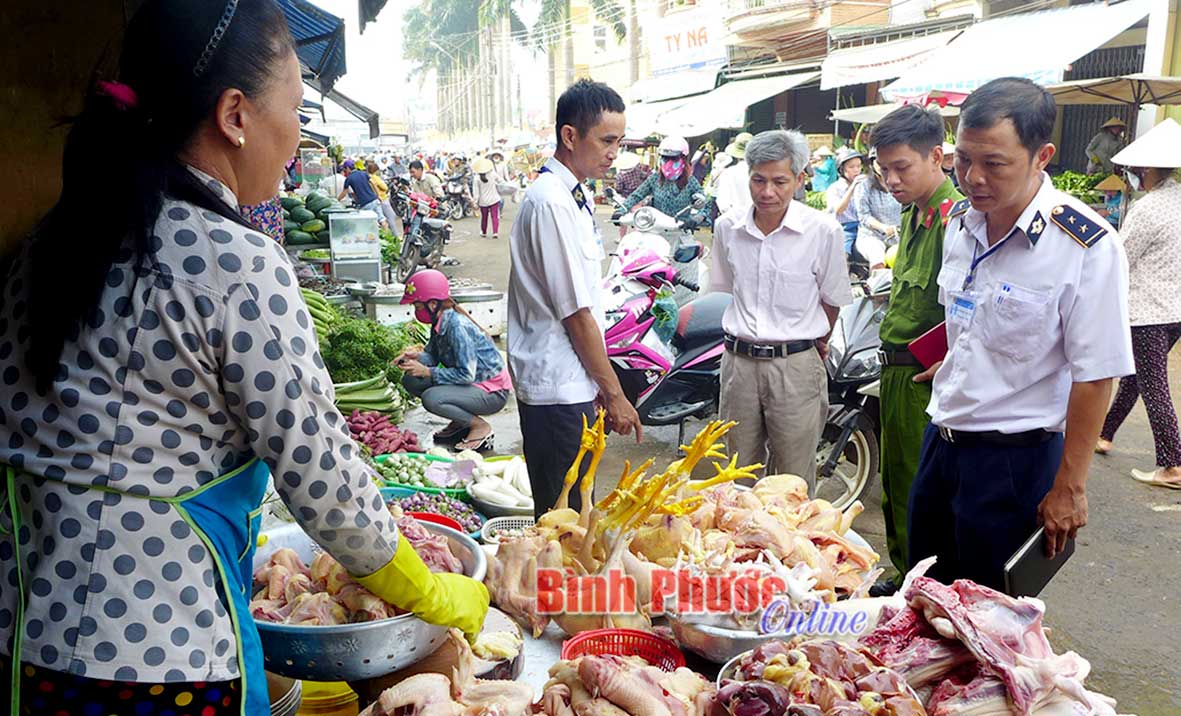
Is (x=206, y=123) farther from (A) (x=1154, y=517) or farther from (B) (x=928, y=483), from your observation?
(A) (x=1154, y=517)

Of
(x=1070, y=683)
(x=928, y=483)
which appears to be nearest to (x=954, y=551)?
(x=928, y=483)

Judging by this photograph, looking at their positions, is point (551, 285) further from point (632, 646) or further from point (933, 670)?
point (933, 670)

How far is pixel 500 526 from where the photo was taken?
123 inches

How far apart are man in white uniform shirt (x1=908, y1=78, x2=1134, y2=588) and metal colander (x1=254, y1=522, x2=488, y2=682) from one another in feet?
6.29

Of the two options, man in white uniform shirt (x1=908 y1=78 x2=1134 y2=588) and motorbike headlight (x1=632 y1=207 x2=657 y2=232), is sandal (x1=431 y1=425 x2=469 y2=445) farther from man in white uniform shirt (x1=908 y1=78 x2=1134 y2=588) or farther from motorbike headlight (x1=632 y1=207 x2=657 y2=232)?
man in white uniform shirt (x1=908 y1=78 x2=1134 y2=588)

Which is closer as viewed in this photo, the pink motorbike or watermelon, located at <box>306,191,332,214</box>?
the pink motorbike

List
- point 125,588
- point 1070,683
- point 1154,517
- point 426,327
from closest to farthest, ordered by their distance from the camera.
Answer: point 125,588 → point 1070,683 → point 1154,517 → point 426,327

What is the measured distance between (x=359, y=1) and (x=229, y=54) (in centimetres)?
439

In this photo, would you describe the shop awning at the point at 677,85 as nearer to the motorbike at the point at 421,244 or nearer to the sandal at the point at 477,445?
the motorbike at the point at 421,244

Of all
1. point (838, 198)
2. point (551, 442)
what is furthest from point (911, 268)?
point (838, 198)

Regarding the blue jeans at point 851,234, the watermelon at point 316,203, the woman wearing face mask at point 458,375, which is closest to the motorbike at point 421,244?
the watermelon at point 316,203

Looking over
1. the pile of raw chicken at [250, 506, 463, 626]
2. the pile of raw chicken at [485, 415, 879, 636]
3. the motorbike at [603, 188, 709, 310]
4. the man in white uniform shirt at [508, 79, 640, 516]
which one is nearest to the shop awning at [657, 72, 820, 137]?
the motorbike at [603, 188, 709, 310]

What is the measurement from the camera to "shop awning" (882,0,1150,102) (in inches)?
461

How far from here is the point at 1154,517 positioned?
5.12 metres
